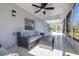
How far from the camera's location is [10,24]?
9.94 ft

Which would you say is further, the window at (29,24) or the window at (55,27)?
the window at (29,24)

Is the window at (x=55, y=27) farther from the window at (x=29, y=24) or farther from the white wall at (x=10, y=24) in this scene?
the window at (x=29, y=24)

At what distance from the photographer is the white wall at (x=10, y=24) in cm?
280

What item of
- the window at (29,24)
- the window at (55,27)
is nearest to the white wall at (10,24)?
the window at (29,24)

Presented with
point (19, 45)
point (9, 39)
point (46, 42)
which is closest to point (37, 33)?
point (46, 42)

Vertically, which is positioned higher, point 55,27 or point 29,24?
point 29,24

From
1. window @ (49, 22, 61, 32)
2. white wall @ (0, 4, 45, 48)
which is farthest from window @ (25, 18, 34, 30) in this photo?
window @ (49, 22, 61, 32)

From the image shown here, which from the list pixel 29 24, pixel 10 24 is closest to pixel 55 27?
pixel 29 24

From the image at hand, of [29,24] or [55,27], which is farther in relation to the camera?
[29,24]

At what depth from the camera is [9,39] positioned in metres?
2.95

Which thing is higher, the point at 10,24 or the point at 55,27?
the point at 10,24

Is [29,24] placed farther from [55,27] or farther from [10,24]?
[55,27]

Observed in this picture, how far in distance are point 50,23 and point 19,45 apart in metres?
1.15

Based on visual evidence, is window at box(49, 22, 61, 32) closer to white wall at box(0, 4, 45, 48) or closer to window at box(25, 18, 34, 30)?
white wall at box(0, 4, 45, 48)
